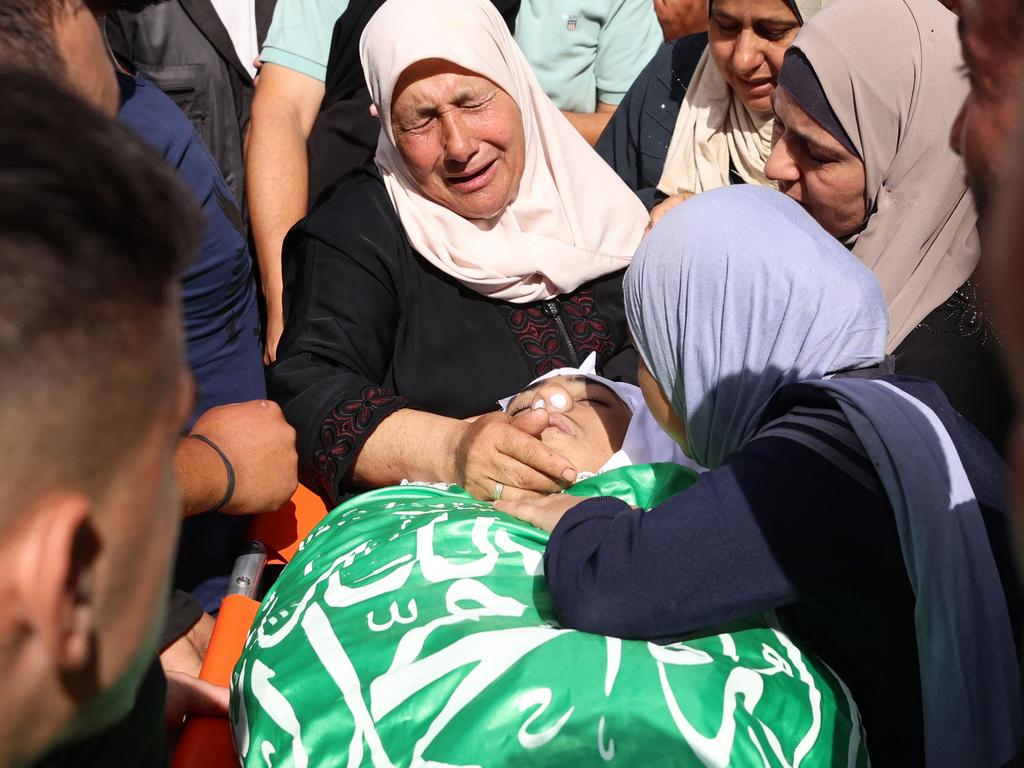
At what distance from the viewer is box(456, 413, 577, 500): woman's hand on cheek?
2.34 m

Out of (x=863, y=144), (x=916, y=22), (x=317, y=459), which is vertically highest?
(x=916, y=22)

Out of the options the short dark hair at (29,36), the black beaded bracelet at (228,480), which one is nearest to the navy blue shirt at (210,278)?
the black beaded bracelet at (228,480)

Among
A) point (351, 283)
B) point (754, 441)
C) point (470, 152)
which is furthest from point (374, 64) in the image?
point (754, 441)

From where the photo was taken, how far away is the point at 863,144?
8.63 ft

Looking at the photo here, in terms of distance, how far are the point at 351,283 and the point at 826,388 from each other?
1.57 metres

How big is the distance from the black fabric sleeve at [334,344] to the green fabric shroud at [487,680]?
2.64 feet

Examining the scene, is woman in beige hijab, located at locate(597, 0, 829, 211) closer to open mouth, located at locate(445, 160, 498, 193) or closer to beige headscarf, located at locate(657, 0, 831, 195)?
beige headscarf, located at locate(657, 0, 831, 195)

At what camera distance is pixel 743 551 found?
158 cm

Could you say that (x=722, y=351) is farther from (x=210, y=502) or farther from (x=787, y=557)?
(x=210, y=502)

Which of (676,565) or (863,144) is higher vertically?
(863,144)

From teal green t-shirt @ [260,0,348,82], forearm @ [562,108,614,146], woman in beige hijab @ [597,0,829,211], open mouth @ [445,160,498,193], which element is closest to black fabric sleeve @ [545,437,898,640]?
open mouth @ [445,160,498,193]

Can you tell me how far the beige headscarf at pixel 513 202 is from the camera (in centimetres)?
297

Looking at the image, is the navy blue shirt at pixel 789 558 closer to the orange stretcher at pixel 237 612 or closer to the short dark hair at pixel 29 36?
the orange stretcher at pixel 237 612

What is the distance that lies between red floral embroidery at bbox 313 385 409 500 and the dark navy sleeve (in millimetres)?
1498
